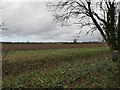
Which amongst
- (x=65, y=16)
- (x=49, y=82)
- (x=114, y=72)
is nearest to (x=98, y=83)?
(x=114, y=72)

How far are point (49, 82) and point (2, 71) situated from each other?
14.8ft

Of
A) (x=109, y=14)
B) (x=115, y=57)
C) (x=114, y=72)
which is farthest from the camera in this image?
(x=115, y=57)

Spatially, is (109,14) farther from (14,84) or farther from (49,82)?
(14,84)

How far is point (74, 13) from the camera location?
11.1 metres

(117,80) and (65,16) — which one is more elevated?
(65,16)

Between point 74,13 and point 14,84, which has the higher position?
point 74,13

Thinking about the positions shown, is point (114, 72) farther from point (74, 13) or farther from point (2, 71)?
point (2, 71)

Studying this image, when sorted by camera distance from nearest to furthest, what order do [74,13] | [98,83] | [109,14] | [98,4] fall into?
[98,83] < [109,14] < [98,4] < [74,13]

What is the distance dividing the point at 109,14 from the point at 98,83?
5.15 meters

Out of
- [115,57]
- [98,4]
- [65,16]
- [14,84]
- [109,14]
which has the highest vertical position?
→ [98,4]

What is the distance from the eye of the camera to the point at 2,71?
7844mm

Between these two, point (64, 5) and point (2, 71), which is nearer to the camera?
point (2, 71)

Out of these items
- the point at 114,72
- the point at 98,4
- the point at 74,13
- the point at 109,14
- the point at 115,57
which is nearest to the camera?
the point at 114,72

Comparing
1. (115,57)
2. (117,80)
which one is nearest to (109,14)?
(115,57)
